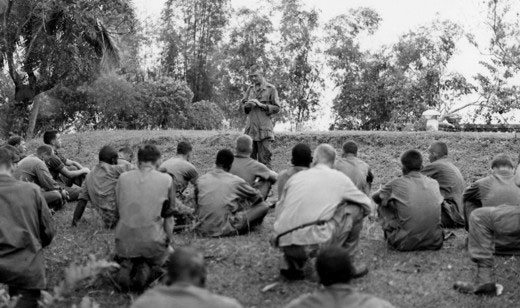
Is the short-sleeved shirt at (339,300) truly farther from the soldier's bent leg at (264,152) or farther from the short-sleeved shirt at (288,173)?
the soldier's bent leg at (264,152)

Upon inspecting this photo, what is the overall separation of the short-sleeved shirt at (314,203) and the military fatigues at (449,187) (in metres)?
3.12

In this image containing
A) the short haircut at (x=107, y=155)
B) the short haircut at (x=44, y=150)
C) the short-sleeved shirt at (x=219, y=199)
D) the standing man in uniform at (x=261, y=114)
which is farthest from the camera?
the standing man in uniform at (x=261, y=114)

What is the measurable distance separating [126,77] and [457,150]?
1025 inches

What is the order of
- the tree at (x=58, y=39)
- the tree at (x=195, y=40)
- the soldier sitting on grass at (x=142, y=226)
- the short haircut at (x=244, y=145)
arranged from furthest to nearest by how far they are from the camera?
the tree at (x=195, y=40)
the tree at (x=58, y=39)
the short haircut at (x=244, y=145)
the soldier sitting on grass at (x=142, y=226)

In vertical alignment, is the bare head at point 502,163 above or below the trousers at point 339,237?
above

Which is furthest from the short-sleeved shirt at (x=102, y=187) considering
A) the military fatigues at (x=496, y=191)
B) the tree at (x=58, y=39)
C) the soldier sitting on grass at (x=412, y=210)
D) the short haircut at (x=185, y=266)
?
the tree at (x=58, y=39)

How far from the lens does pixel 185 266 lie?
3.82m

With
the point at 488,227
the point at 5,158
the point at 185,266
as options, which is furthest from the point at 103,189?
the point at 185,266

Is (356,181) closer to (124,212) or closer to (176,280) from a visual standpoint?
(124,212)

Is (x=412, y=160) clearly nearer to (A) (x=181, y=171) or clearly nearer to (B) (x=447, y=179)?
(B) (x=447, y=179)

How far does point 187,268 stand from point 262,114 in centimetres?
944

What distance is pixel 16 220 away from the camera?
6211 mm

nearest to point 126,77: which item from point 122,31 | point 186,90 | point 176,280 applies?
point 186,90

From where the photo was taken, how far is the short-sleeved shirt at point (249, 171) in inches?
381
